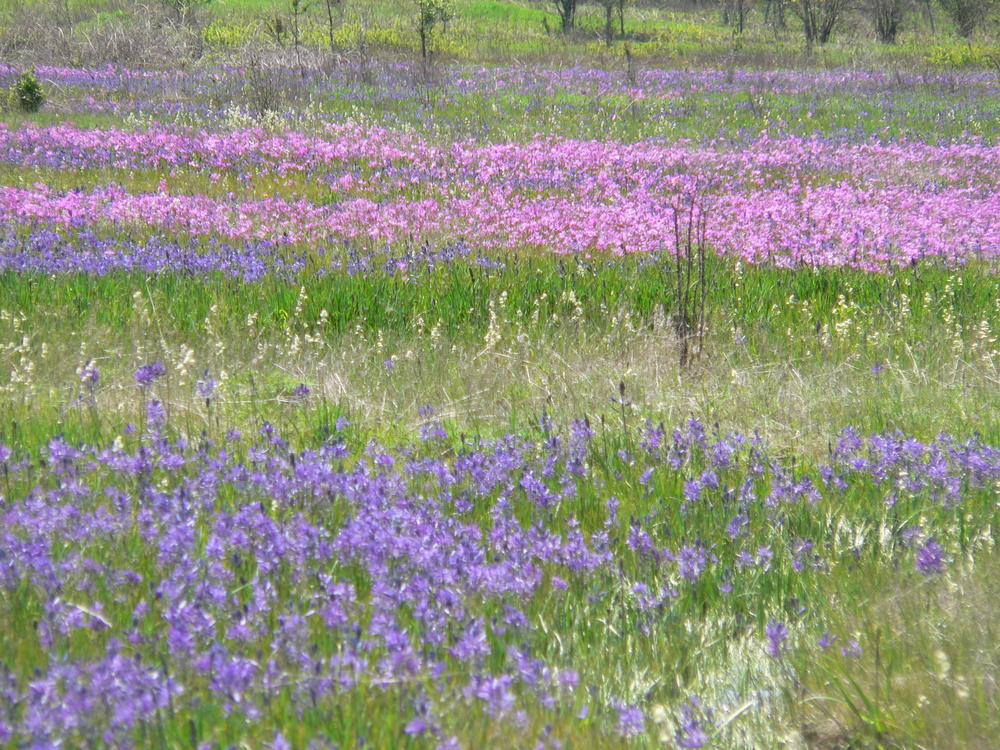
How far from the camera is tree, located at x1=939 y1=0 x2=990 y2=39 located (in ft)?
158

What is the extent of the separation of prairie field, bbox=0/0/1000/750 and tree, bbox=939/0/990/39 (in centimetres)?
4652

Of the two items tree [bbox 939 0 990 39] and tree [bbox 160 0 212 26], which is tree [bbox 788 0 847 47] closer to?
tree [bbox 939 0 990 39]

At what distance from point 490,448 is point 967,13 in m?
59.0

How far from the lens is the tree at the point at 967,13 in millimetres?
48156

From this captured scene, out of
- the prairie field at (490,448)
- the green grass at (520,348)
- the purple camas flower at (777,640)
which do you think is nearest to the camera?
the prairie field at (490,448)

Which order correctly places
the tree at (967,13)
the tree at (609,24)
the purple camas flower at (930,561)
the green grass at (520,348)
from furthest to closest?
the tree at (967,13) → the tree at (609,24) → the green grass at (520,348) → the purple camas flower at (930,561)

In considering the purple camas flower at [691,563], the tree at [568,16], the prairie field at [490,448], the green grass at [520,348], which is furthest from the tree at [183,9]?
the purple camas flower at [691,563]

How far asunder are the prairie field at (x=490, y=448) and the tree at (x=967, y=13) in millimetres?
46524

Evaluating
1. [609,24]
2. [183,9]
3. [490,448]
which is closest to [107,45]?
[183,9]

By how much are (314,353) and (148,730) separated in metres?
3.77

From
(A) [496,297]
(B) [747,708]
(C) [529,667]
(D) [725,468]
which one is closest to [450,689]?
(C) [529,667]

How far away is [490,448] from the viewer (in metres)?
3.40

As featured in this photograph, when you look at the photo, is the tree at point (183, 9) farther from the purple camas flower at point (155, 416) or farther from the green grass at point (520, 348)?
the purple camas flower at point (155, 416)

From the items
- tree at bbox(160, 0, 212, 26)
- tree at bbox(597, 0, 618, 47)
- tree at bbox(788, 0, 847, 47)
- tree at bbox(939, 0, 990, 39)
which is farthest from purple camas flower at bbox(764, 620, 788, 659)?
tree at bbox(939, 0, 990, 39)
